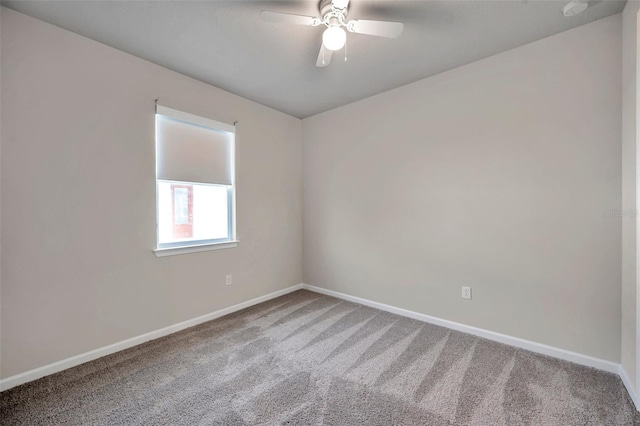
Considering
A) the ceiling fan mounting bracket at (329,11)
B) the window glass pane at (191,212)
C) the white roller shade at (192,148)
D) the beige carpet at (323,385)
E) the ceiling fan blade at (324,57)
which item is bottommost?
the beige carpet at (323,385)

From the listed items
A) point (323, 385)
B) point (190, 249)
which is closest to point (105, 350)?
point (190, 249)

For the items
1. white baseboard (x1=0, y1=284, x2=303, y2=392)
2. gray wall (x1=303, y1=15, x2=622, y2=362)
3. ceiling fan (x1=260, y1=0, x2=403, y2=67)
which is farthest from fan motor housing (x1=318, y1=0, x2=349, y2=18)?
white baseboard (x1=0, y1=284, x2=303, y2=392)

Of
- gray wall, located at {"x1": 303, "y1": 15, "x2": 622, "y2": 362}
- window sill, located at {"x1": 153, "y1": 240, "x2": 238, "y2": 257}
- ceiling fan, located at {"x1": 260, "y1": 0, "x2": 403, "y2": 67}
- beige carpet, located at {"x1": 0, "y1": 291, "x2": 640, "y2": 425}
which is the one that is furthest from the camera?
window sill, located at {"x1": 153, "y1": 240, "x2": 238, "y2": 257}

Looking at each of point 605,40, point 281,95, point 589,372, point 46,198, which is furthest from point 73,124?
point 589,372

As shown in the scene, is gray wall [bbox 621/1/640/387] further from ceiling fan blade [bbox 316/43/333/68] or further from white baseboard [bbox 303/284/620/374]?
ceiling fan blade [bbox 316/43/333/68]

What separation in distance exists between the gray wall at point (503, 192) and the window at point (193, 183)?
1528 mm

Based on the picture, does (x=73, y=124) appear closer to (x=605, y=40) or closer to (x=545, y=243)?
(x=545, y=243)

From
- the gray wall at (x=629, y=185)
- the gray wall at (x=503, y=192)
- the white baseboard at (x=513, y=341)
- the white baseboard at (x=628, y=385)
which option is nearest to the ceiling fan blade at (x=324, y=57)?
the gray wall at (x=503, y=192)

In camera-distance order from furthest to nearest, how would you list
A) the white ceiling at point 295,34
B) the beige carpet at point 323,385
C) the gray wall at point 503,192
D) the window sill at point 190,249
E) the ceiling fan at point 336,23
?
the window sill at point 190,249 < the gray wall at point 503,192 < the white ceiling at point 295,34 < the ceiling fan at point 336,23 < the beige carpet at point 323,385

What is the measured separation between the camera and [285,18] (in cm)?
167

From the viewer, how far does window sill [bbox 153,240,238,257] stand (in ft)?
8.44

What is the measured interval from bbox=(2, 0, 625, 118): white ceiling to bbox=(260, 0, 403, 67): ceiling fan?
114 millimetres

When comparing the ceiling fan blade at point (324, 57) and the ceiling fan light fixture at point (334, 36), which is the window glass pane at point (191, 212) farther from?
the ceiling fan light fixture at point (334, 36)

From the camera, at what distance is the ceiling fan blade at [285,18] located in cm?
161
